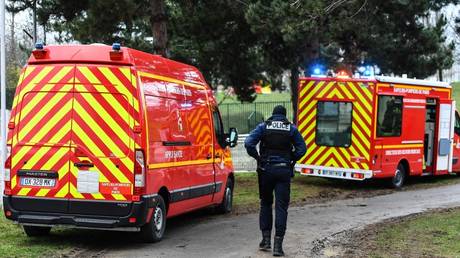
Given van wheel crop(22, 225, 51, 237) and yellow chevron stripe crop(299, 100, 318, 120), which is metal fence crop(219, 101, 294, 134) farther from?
van wheel crop(22, 225, 51, 237)

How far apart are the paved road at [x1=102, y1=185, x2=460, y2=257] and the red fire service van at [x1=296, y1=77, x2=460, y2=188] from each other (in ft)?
3.94

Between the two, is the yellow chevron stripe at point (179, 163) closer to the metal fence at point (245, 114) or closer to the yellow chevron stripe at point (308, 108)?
the yellow chevron stripe at point (308, 108)

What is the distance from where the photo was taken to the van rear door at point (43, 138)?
8.32 metres

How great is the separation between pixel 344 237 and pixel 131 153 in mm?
3566

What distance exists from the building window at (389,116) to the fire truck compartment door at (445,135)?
233 cm

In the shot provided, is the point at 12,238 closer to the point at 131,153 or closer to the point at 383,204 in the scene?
the point at 131,153

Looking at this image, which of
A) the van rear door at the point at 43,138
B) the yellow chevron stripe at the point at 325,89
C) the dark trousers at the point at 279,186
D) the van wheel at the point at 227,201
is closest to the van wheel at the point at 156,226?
the van rear door at the point at 43,138

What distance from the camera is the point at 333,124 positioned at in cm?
1616

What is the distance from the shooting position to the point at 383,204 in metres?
13.6

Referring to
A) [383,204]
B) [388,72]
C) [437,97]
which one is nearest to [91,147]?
[383,204]

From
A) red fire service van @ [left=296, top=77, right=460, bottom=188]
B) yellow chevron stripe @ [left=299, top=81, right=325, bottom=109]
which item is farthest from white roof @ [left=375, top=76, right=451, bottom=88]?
yellow chevron stripe @ [left=299, top=81, right=325, bottom=109]

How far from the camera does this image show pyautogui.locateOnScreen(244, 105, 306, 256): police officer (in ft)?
26.7

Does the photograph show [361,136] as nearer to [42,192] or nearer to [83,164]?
[83,164]

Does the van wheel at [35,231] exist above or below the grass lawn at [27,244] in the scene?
above
